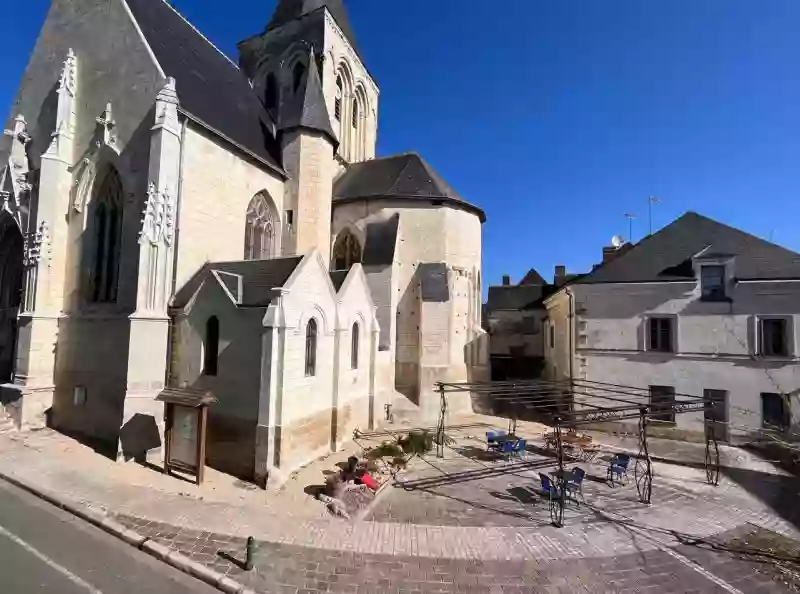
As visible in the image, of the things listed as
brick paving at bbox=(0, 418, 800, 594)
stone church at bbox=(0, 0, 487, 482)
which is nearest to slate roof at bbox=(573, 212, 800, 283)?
stone church at bbox=(0, 0, 487, 482)

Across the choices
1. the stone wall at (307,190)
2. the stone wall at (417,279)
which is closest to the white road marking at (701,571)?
the stone wall at (417,279)

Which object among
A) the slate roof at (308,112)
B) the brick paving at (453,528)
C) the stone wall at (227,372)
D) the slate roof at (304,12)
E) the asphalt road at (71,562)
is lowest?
the brick paving at (453,528)

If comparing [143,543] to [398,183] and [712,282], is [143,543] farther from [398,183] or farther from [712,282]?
[712,282]

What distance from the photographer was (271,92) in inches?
958

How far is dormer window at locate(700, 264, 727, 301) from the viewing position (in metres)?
16.0

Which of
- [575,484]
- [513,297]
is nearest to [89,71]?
[575,484]

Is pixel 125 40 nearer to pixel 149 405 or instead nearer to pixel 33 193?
pixel 33 193

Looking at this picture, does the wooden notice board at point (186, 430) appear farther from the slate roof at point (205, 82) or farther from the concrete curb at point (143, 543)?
the slate roof at point (205, 82)

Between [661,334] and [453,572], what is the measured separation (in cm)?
1395

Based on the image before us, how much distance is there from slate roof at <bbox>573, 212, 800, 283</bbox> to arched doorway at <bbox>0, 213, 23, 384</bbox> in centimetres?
2221

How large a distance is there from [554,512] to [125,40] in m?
18.4

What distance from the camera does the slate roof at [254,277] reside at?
11195mm

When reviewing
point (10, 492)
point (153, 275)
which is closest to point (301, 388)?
point (153, 275)

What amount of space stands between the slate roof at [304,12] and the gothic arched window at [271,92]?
3024 mm
